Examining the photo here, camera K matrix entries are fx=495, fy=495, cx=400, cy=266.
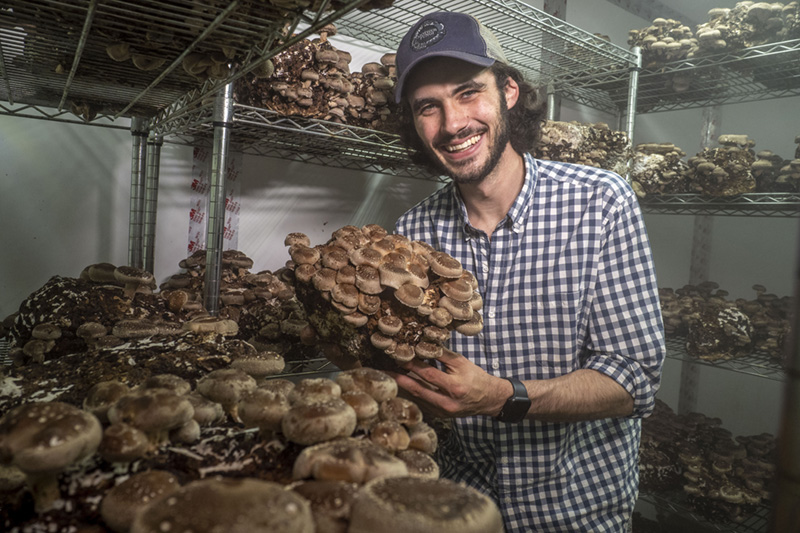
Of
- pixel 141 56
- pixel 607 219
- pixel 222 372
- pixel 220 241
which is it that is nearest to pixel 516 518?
pixel 607 219

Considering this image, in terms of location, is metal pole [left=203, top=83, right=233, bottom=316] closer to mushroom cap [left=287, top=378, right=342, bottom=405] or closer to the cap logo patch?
the cap logo patch

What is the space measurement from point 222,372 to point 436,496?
72 cm

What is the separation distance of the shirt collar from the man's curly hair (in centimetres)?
19

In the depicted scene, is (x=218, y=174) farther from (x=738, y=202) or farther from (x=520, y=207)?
Answer: (x=738, y=202)

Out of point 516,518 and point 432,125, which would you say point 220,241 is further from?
point 516,518

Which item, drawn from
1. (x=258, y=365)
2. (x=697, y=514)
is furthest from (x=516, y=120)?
(x=697, y=514)

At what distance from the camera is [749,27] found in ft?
13.0

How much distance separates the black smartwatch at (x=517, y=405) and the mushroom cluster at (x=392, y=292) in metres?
0.32

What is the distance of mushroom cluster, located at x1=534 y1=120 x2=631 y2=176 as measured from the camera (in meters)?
3.83

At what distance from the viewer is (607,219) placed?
219cm

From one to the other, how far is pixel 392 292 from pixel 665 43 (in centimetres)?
396

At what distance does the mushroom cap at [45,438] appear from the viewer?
0.77 m

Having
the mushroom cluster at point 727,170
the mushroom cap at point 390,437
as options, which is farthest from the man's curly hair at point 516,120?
the mushroom cluster at point 727,170

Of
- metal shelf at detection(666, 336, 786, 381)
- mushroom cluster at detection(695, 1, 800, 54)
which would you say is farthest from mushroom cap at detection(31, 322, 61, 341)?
mushroom cluster at detection(695, 1, 800, 54)
